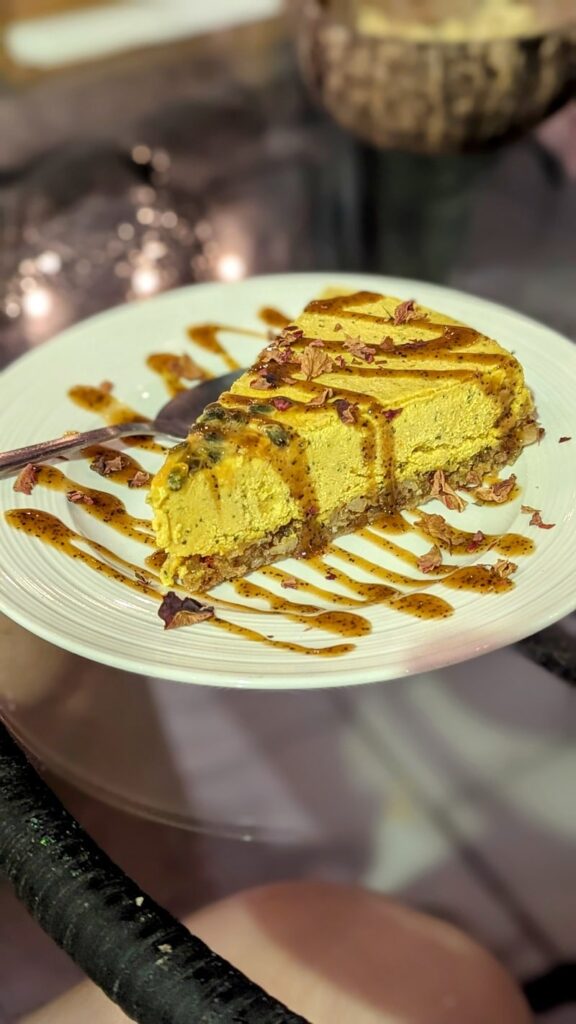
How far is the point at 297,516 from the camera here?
1039mm

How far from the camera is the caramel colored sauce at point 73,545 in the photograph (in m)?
0.91

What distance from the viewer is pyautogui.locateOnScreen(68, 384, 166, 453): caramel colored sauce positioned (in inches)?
43.7

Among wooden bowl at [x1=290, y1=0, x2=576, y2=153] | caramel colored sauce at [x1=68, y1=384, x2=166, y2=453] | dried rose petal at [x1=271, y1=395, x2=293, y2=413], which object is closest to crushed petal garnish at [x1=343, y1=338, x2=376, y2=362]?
dried rose petal at [x1=271, y1=395, x2=293, y2=413]

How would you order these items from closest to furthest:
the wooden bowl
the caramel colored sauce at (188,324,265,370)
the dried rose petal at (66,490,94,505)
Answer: the dried rose petal at (66,490,94,505) < the caramel colored sauce at (188,324,265,370) < the wooden bowl

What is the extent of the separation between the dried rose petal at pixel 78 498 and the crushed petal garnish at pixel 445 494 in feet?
1.11

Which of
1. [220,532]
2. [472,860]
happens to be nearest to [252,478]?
[220,532]

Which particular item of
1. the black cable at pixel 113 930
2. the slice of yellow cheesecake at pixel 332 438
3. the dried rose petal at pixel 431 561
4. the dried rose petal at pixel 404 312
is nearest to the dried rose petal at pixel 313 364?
the slice of yellow cheesecake at pixel 332 438

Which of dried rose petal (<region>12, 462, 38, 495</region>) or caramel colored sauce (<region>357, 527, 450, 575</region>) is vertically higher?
caramel colored sauce (<region>357, 527, 450, 575</region>)

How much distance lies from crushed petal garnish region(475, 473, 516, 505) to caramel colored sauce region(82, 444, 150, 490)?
1.08ft

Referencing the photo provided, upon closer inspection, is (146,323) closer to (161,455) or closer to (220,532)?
(161,455)

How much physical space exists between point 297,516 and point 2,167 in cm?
153

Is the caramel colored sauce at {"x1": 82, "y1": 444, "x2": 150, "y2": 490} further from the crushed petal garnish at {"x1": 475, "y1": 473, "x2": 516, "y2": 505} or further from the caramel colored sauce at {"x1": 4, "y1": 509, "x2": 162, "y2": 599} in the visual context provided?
the crushed petal garnish at {"x1": 475, "y1": 473, "x2": 516, "y2": 505}

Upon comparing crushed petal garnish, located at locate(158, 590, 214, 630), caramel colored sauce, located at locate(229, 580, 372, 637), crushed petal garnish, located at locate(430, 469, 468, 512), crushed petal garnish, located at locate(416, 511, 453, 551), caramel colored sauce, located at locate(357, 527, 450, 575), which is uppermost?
crushed petal garnish, located at locate(430, 469, 468, 512)

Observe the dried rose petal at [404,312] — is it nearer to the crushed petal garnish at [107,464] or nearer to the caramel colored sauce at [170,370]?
the caramel colored sauce at [170,370]
